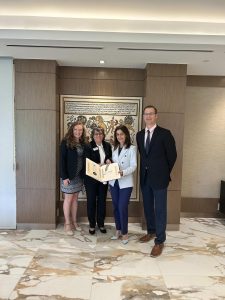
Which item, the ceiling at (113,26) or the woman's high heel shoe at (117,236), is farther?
the woman's high heel shoe at (117,236)

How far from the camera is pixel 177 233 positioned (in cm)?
405

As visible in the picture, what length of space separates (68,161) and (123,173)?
83 cm

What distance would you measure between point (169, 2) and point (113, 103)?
1.79 m

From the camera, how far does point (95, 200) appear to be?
12.6 feet

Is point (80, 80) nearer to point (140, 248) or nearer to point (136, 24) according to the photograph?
point (136, 24)

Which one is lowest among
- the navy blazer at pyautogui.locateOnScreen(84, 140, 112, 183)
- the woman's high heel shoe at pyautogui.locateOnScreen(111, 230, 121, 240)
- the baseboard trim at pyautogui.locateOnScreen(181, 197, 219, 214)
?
the woman's high heel shoe at pyautogui.locateOnScreen(111, 230, 121, 240)

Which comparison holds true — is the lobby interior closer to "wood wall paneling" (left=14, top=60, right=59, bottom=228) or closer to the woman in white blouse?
"wood wall paneling" (left=14, top=60, right=59, bottom=228)

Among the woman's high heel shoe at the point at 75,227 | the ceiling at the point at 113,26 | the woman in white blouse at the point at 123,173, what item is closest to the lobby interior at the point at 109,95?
the ceiling at the point at 113,26

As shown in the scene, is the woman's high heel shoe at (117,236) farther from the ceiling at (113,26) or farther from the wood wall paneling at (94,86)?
the ceiling at (113,26)

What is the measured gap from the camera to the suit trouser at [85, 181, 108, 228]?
3.79 meters

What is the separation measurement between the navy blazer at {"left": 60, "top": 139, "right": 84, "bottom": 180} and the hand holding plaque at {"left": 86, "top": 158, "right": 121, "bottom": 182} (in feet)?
0.90

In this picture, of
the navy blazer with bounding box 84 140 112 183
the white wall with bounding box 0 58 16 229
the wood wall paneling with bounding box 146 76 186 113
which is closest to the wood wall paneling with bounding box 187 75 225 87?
the wood wall paneling with bounding box 146 76 186 113

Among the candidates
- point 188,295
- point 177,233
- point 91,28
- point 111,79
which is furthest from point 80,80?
point 188,295

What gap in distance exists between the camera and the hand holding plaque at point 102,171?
11.4 ft
